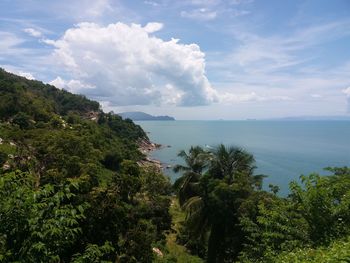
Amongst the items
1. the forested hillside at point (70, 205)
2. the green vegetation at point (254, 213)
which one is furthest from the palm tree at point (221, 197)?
the forested hillside at point (70, 205)

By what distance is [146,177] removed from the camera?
3775cm

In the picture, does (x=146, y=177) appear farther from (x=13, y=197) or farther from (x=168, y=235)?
(x=13, y=197)

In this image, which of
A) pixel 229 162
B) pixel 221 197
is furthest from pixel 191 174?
pixel 221 197

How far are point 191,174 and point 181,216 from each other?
1458cm

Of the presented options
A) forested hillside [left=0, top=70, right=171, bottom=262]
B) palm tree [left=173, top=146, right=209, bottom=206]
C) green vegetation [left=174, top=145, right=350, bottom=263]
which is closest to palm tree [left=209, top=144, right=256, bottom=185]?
green vegetation [left=174, top=145, right=350, bottom=263]

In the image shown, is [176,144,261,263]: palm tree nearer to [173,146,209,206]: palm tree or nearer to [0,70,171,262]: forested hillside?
[173,146,209,206]: palm tree

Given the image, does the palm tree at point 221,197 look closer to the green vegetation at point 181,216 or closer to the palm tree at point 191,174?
the green vegetation at point 181,216

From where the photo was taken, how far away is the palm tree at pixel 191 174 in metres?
24.1

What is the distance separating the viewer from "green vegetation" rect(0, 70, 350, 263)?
16.7 feet

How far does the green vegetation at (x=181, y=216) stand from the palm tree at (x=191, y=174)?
0.07 m

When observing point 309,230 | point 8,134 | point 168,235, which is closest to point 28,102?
point 8,134

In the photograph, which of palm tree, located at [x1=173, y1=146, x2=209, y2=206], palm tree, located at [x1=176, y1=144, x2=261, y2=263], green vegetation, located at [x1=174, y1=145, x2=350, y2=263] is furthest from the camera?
palm tree, located at [x1=173, y1=146, x2=209, y2=206]

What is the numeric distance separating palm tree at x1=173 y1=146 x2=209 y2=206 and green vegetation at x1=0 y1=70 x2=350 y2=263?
0.07 meters

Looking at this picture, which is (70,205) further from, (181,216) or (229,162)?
(181,216)
